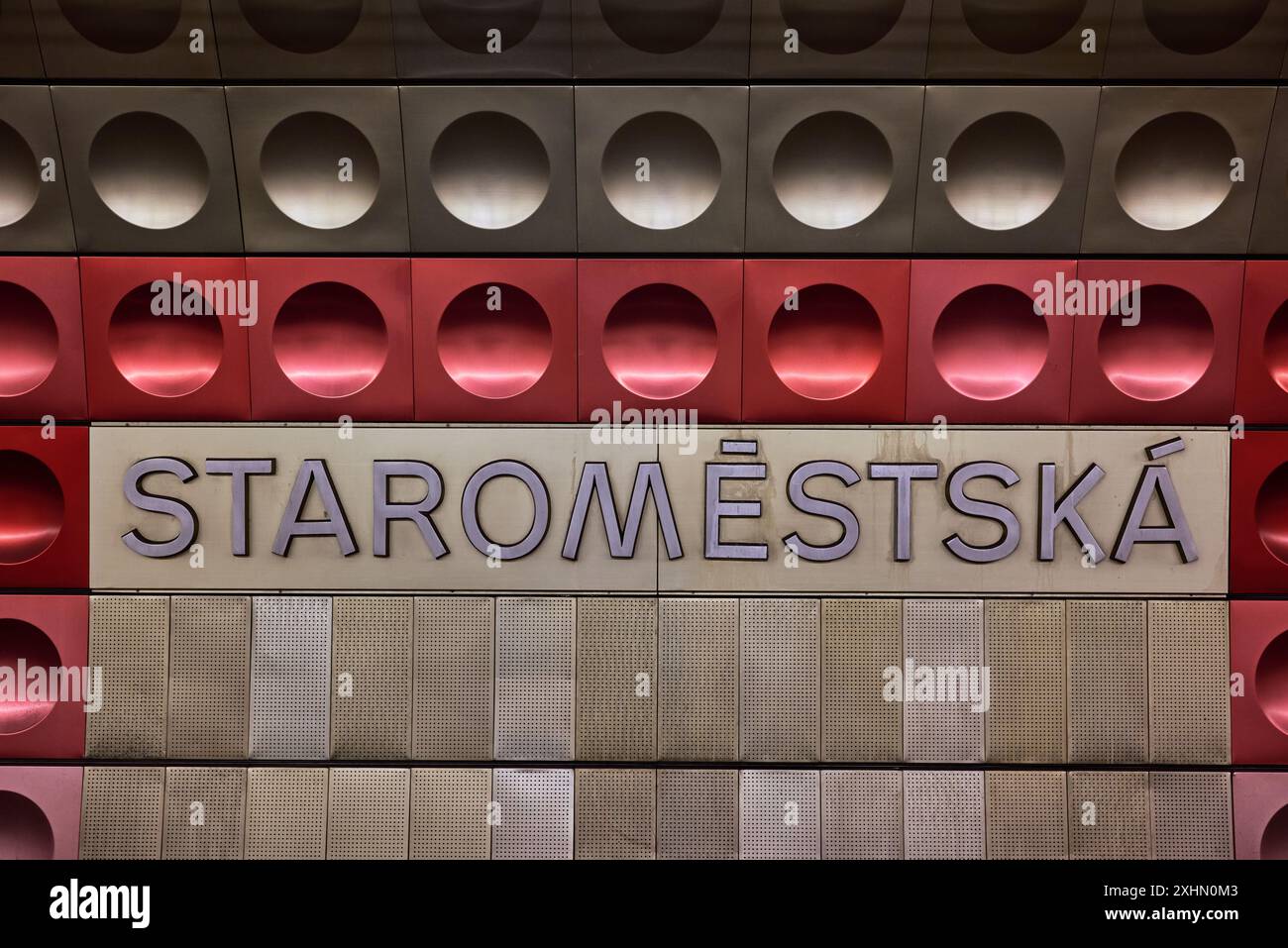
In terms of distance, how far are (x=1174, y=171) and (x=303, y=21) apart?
19.7 feet

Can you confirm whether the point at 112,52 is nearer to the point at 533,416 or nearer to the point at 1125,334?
the point at 533,416

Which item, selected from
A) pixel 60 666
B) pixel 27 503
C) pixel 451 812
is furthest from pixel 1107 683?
pixel 27 503

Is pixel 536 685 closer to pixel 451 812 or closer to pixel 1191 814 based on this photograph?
pixel 451 812

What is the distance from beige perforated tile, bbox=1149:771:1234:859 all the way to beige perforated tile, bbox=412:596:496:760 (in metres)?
4.69

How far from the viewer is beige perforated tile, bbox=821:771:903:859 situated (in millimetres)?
6254

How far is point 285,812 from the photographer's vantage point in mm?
6285

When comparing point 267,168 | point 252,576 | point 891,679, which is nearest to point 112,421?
point 252,576

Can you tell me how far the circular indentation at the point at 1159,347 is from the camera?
6.38 m

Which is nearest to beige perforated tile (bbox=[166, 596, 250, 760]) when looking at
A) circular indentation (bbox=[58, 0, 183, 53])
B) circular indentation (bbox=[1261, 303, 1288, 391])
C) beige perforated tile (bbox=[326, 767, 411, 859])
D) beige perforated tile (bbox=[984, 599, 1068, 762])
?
beige perforated tile (bbox=[326, 767, 411, 859])

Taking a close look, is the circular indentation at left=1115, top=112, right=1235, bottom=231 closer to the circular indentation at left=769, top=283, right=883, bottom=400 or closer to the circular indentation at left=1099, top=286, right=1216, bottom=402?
the circular indentation at left=1099, top=286, right=1216, bottom=402

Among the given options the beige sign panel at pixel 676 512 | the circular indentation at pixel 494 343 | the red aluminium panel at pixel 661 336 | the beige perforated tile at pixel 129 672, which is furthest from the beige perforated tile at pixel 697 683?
the beige perforated tile at pixel 129 672

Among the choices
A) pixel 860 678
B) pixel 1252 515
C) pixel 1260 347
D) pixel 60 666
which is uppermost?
pixel 1260 347

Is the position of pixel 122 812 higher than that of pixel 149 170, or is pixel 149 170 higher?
pixel 149 170

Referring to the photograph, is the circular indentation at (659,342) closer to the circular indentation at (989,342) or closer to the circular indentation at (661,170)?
the circular indentation at (661,170)
